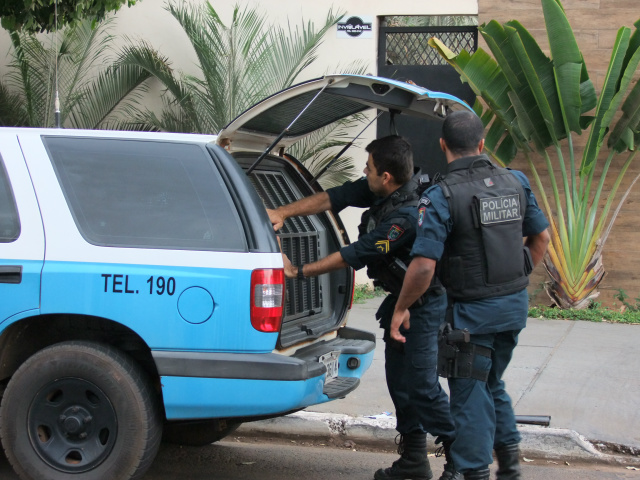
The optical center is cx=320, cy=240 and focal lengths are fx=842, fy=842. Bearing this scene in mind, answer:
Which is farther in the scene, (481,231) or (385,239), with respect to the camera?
(385,239)

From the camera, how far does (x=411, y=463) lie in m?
4.56

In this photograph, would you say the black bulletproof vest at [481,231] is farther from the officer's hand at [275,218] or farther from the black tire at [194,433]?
the black tire at [194,433]

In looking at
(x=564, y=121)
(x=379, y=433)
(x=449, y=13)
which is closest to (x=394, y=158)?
(x=379, y=433)

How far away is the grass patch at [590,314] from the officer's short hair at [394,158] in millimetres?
5120

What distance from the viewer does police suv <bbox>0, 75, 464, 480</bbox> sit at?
380cm

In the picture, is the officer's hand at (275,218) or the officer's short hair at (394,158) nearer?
the officer's hand at (275,218)

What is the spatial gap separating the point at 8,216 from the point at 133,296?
768 millimetres

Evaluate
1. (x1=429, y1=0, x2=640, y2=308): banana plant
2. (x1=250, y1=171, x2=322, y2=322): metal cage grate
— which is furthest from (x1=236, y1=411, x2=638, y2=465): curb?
(x1=429, y1=0, x2=640, y2=308): banana plant

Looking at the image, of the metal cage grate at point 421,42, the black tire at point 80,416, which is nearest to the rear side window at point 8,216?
the black tire at point 80,416

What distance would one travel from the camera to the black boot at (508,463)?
4152 mm

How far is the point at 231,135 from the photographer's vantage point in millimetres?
4234

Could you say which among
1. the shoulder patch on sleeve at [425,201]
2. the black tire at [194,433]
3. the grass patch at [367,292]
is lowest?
the grass patch at [367,292]

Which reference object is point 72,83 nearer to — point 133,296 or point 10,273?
point 10,273

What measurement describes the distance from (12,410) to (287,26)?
23.1 feet
